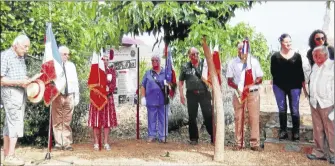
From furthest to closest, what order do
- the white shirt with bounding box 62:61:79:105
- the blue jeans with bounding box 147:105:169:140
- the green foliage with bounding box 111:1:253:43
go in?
the blue jeans with bounding box 147:105:169:140, the white shirt with bounding box 62:61:79:105, the green foliage with bounding box 111:1:253:43

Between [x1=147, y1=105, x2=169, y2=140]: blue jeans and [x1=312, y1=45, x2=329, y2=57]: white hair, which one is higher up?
[x1=312, y1=45, x2=329, y2=57]: white hair

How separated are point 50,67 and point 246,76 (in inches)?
90.0

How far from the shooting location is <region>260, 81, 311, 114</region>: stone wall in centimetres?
586

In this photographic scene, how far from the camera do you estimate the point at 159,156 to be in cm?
Answer: 560

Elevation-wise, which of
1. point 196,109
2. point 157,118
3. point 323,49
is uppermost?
point 323,49

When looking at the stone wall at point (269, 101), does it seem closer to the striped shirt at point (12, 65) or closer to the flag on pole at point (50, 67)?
the flag on pole at point (50, 67)

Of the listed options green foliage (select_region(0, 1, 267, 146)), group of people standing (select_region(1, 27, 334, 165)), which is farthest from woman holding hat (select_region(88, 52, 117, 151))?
green foliage (select_region(0, 1, 267, 146))

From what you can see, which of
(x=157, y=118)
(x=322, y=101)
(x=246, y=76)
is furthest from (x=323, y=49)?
(x=157, y=118)

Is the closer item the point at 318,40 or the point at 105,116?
the point at 318,40

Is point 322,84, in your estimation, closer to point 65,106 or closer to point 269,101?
point 269,101

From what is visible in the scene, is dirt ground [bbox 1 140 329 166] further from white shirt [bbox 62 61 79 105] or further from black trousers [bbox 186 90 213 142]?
white shirt [bbox 62 61 79 105]

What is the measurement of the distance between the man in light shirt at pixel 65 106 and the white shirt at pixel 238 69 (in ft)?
6.09

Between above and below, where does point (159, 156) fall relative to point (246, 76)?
below

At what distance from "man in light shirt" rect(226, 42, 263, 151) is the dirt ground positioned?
0.21 metres
